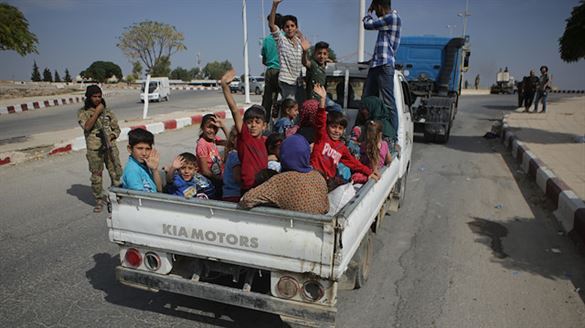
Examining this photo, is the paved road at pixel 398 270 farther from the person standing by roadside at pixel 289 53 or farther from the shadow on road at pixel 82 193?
the person standing by roadside at pixel 289 53

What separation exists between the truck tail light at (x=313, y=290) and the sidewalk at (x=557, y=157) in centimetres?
351

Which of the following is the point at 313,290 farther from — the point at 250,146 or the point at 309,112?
the point at 309,112

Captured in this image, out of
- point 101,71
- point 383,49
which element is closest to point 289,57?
point 383,49

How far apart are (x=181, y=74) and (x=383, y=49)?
219 ft

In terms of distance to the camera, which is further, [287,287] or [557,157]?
[557,157]

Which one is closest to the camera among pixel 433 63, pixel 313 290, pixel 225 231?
pixel 313 290

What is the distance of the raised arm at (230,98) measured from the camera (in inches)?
122

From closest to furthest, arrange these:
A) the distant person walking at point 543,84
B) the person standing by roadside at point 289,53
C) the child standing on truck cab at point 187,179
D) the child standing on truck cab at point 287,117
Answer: the child standing on truck cab at point 187,179 < the child standing on truck cab at point 287,117 < the person standing by roadside at point 289,53 < the distant person walking at point 543,84

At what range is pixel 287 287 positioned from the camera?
8.35ft

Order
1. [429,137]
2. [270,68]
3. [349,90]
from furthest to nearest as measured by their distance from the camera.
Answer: [429,137] < [349,90] < [270,68]

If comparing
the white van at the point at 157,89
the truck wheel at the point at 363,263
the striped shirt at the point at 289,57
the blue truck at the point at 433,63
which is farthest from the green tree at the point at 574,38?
the white van at the point at 157,89

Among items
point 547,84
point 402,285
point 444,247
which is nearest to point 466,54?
point 547,84

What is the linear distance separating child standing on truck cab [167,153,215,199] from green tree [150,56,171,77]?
54.8 metres

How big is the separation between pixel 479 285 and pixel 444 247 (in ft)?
2.76
